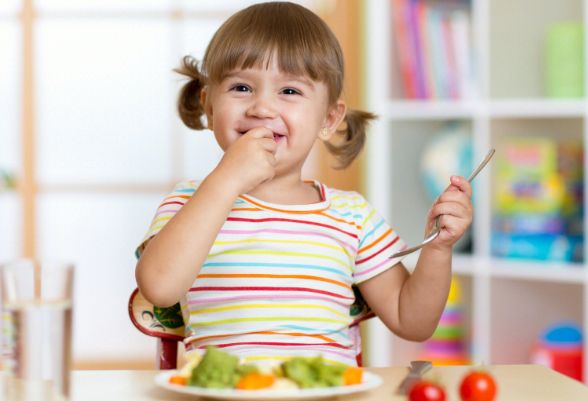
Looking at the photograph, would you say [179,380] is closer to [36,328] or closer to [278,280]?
[36,328]

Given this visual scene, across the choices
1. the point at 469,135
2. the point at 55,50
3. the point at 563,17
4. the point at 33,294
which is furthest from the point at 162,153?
the point at 33,294

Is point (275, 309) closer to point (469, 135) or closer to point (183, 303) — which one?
point (183, 303)

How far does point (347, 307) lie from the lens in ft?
4.54

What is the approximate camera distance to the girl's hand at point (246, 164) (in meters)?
1.19

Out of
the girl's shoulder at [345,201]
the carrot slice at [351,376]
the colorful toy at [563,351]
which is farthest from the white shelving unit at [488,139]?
the carrot slice at [351,376]

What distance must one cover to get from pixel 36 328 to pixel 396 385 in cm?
38

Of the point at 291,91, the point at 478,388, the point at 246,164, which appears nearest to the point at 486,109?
the point at 291,91

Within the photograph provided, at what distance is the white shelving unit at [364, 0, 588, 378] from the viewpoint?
2738mm

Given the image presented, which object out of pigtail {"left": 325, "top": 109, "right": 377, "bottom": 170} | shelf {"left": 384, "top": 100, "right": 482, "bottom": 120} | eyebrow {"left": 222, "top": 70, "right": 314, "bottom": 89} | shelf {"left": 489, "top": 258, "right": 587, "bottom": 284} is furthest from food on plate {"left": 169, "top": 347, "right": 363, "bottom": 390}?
shelf {"left": 384, "top": 100, "right": 482, "bottom": 120}

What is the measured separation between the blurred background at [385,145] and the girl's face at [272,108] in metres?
1.40

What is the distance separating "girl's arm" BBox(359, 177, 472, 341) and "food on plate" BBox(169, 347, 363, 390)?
43 centimetres

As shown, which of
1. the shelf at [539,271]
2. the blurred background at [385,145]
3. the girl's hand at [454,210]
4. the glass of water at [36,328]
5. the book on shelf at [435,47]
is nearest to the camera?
the glass of water at [36,328]

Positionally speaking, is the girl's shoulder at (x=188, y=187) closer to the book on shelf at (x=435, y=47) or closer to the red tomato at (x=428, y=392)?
the red tomato at (x=428, y=392)

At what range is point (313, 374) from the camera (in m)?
0.90
